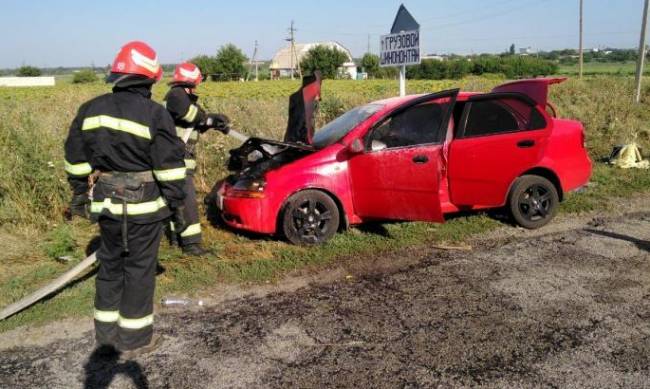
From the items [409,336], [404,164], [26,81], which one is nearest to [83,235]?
[404,164]

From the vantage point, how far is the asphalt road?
127 inches

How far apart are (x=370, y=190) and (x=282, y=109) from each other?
19.8ft

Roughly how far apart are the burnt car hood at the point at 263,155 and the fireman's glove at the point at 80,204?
Result: 204 centimetres

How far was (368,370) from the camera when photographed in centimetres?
328

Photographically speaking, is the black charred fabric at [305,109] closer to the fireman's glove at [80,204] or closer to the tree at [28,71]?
the fireman's glove at [80,204]

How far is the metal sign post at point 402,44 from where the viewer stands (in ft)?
28.0

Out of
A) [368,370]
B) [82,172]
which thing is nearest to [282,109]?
[82,172]

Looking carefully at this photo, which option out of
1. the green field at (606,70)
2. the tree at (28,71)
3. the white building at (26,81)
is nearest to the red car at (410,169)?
the green field at (606,70)

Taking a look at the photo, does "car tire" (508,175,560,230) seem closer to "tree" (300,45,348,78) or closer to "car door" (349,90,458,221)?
"car door" (349,90,458,221)

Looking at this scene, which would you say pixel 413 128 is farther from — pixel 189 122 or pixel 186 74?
pixel 186 74

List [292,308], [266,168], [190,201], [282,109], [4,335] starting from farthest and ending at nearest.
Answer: [282,109] < [266,168] < [190,201] < [292,308] < [4,335]

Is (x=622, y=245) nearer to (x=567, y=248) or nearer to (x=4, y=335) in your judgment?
(x=567, y=248)

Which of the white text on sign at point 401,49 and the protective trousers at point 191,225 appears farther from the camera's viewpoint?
the white text on sign at point 401,49

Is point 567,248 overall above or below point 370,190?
below
